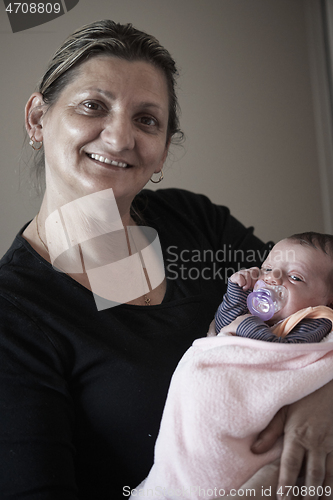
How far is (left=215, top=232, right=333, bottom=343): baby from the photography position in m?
1.01

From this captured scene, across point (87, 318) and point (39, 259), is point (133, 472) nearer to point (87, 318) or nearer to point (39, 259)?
A: point (87, 318)

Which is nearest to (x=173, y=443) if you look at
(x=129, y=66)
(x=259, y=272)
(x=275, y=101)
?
(x=259, y=272)

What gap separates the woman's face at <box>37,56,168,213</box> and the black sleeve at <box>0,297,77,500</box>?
387 mm

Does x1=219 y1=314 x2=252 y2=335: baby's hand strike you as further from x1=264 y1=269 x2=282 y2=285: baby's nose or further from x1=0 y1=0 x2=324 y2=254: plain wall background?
x1=0 y1=0 x2=324 y2=254: plain wall background

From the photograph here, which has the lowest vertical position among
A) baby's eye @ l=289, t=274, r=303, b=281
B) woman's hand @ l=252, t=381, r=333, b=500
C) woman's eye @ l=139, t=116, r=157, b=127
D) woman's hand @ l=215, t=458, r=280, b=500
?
woman's hand @ l=215, t=458, r=280, b=500

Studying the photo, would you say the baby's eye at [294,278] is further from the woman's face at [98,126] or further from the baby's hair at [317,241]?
the woman's face at [98,126]

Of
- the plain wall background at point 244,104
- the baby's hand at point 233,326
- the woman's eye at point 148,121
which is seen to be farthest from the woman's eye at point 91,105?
the plain wall background at point 244,104

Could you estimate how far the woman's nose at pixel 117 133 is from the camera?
110 centimetres

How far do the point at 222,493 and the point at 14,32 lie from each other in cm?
167

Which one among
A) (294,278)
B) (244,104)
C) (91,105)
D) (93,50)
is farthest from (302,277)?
(244,104)

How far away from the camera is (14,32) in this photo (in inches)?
62.6

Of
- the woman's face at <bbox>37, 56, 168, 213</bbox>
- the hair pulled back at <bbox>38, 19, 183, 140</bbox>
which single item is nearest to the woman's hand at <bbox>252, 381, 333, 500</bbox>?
the woman's face at <bbox>37, 56, 168, 213</bbox>

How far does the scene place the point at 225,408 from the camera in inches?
35.3

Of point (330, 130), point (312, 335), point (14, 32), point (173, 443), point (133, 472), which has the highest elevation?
point (14, 32)
